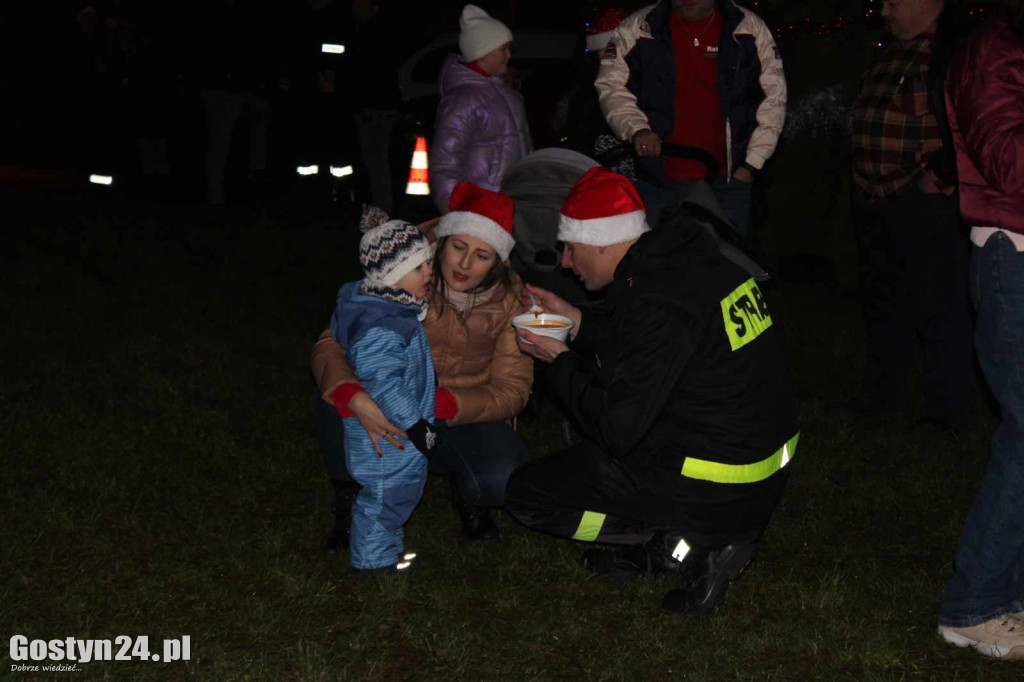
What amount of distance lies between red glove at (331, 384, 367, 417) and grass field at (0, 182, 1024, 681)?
26.2 inches

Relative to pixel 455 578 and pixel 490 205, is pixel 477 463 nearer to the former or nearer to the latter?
pixel 455 578

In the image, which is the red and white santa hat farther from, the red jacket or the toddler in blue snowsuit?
the red jacket

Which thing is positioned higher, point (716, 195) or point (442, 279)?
point (716, 195)

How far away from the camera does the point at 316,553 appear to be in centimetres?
498

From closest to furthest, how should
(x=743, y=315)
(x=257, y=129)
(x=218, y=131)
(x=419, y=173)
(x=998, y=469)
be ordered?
(x=998, y=469) < (x=743, y=315) < (x=419, y=173) < (x=218, y=131) < (x=257, y=129)

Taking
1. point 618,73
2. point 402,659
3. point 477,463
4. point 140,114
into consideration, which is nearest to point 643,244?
point 477,463

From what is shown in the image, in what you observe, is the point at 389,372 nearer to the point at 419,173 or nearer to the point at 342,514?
the point at 342,514

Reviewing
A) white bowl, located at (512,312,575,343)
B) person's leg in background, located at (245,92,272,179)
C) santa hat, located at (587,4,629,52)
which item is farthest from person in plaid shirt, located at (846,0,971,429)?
person's leg in background, located at (245,92,272,179)

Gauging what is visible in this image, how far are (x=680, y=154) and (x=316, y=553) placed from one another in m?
2.43

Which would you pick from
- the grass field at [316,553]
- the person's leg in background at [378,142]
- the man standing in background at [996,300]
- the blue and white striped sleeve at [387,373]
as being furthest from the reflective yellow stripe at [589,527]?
the person's leg in background at [378,142]

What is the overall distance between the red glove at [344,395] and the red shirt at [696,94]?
2.36 metres

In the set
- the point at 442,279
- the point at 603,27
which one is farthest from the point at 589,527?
the point at 603,27

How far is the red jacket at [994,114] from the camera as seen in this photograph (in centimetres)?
356

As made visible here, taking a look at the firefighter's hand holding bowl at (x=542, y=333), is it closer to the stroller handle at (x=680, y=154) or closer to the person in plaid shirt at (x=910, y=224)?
the stroller handle at (x=680, y=154)
